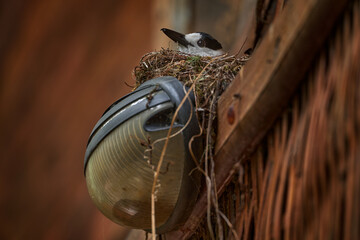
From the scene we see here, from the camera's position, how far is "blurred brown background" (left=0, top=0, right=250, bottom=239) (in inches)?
135

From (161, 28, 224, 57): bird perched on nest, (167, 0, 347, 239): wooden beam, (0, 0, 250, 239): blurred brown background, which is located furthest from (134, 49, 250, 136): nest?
(0, 0, 250, 239): blurred brown background

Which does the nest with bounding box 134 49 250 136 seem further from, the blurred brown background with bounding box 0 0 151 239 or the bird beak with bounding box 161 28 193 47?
the blurred brown background with bounding box 0 0 151 239

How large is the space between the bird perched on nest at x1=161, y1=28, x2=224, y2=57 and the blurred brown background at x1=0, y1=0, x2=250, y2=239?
3.67 ft

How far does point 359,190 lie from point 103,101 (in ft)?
9.25

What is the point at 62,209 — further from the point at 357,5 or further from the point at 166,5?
the point at 357,5

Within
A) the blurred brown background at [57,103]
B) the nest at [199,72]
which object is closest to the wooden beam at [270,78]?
the nest at [199,72]

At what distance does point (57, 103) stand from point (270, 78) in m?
2.64

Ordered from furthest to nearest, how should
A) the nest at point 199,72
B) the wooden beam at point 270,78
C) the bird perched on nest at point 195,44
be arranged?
the bird perched on nest at point 195,44
the nest at point 199,72
the wooden beam at point 270,78

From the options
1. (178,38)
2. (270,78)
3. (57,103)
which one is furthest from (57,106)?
(270,78)

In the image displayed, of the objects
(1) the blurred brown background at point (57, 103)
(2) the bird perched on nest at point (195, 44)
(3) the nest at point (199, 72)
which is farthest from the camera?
(1) the blurred brown background at point (57, 103)

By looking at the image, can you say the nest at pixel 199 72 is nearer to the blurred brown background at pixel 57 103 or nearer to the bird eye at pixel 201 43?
the bird eye at pixel 201 43

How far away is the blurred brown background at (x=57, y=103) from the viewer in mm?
3441

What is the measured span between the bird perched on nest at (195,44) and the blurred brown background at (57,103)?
112cm

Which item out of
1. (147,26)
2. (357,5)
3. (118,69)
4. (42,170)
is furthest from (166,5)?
(357,5)
